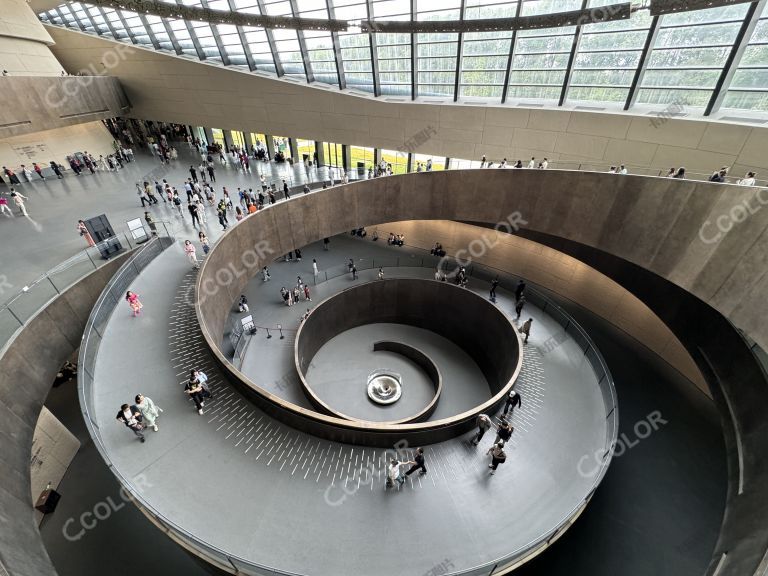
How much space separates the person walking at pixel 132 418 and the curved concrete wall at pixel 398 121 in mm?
20235

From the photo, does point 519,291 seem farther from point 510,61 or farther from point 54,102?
point 54,102

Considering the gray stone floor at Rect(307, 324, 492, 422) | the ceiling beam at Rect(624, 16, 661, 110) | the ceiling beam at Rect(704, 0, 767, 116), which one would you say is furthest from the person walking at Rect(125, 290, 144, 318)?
the ceiling beam at Rect(704, 0, 767, 116)

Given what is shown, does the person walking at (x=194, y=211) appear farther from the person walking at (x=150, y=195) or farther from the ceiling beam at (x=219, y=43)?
the ceiling beam at (x=219, y=43)

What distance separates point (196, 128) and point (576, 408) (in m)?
36.4

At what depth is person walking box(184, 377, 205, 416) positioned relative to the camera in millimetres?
8961

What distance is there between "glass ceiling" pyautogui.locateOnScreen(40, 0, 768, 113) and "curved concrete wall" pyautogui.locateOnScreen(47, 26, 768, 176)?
0.97 m

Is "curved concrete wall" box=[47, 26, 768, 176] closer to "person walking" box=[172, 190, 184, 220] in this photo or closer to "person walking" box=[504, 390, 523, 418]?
"person walking" box=[172, 190, 184, 220]

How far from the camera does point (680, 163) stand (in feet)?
50.9

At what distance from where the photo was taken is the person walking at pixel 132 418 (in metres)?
8.07

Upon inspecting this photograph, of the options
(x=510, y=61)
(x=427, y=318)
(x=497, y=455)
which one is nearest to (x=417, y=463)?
(x=497, y=455)

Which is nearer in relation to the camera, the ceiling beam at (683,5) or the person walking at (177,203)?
the ceiling beam at (683,5)

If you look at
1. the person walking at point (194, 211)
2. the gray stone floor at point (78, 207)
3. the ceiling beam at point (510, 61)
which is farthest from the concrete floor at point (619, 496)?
the ceiling beam at point (510, 61)

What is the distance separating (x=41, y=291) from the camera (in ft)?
34.7

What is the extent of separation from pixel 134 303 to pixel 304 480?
26.0 feet
